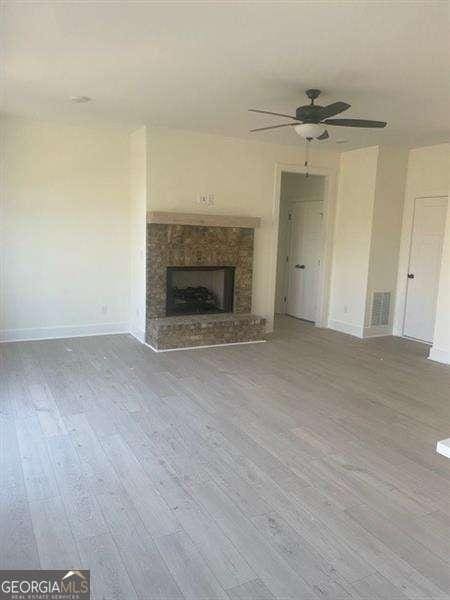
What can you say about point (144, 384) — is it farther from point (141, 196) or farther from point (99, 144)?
point (99, 144)

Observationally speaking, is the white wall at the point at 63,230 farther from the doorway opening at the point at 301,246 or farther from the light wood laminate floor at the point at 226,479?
the doorway opening at the point at 301,246

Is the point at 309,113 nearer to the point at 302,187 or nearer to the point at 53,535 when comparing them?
the point at 53,535

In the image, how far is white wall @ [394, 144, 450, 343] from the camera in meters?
5.73

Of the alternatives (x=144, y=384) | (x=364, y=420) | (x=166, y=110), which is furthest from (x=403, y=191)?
(x=144, y=384)

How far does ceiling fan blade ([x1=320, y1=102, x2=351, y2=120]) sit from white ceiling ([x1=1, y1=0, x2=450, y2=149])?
0.22 m

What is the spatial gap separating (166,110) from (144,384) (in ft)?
9.14

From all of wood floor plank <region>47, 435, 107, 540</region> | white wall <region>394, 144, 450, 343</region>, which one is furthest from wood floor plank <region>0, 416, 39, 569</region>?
white wall <region>394, 144, 450, 343</region>

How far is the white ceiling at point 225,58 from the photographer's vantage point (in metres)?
2.50

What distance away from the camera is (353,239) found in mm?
6457

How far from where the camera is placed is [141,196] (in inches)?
217

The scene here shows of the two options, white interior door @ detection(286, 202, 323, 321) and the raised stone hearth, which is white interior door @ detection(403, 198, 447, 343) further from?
the raised stone hearth

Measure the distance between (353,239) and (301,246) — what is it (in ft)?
3.83

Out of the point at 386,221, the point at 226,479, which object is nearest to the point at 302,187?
the point at 386,221

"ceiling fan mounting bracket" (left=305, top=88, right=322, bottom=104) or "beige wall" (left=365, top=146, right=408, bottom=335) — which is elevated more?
"ceiling fan mounting bracket" (left=305, top=88, right=322, bottom=104)
